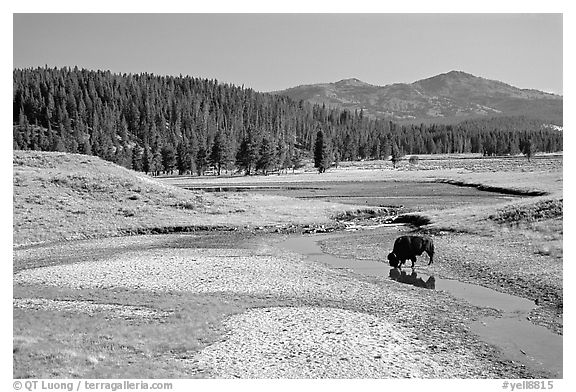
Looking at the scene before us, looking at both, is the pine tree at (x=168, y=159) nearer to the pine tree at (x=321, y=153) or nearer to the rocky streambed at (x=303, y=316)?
the pine tree at (x=321, y=153)

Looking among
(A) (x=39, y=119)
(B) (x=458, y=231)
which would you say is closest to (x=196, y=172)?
(A) (x=39, y=119)

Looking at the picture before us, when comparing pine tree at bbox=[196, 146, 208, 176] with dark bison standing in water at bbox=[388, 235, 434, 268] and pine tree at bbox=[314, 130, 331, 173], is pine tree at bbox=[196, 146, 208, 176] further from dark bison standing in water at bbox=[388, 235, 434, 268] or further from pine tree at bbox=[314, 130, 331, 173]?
dark bison standing in water at bbox=[388, 235, 434, 268]

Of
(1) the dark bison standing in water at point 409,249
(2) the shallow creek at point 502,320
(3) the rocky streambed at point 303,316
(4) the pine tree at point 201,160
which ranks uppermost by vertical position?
(4) the pine tree at point 201,160

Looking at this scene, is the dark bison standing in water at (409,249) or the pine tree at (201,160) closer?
the dark bison standing in water at (409,249)

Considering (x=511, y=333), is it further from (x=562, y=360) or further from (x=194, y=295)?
(x=194, y=295)

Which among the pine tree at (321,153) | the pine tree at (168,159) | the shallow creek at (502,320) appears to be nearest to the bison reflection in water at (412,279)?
the shallow creek at (502,320)

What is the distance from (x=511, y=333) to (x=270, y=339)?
846cm

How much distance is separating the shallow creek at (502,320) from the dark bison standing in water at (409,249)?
1.88ft

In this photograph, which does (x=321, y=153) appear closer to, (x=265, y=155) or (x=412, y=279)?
(x=265, y=155)

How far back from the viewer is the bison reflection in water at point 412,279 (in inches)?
1005

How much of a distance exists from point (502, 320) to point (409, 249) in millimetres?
9766

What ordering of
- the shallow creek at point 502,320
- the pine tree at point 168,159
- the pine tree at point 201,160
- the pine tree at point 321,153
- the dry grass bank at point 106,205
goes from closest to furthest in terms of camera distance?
1. the shallow creek at point 502,320
2. the dry grass bank at point 106,205
3. the pine tree at point 321,153
4. the pine tree at point 201,160
5. the pine tree at point 168,159

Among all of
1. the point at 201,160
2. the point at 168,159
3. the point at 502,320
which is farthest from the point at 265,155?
the point at 502,320

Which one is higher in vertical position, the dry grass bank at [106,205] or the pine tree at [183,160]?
the pine tree at [183,160]
